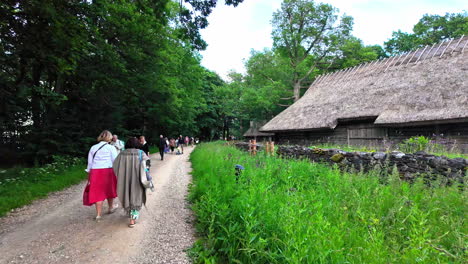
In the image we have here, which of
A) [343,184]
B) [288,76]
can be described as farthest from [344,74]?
[343,184]

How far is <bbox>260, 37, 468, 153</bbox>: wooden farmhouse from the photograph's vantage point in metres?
10.3

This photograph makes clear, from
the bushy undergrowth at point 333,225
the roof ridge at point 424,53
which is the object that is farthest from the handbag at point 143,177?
the roof ridge at point 424,53

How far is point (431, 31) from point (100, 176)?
39.3m

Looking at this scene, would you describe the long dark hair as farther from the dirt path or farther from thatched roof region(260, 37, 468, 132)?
thatched roof region(260, 37, 468, 132)

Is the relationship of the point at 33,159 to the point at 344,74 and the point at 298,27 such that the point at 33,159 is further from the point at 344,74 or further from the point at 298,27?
the point at 298,27

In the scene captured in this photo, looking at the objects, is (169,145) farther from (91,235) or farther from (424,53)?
(424,53)

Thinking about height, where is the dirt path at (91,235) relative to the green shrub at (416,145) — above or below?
below

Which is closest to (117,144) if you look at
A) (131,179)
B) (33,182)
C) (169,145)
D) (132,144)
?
(33,182)

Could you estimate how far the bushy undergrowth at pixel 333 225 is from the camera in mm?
2457

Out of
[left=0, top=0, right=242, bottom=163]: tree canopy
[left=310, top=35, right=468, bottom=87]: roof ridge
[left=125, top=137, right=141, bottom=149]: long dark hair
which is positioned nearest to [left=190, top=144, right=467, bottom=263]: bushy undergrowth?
[left=125, top=137, right=141, bottom=149]: long dark hair

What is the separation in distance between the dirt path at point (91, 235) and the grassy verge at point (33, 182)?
436 millimetres

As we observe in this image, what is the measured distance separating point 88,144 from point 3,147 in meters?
6.78

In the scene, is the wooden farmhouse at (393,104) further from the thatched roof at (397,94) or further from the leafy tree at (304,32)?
the leafy tree at (304,32)

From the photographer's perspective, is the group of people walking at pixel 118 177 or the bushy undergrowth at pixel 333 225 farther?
the group of people walking at pixel 118 177
